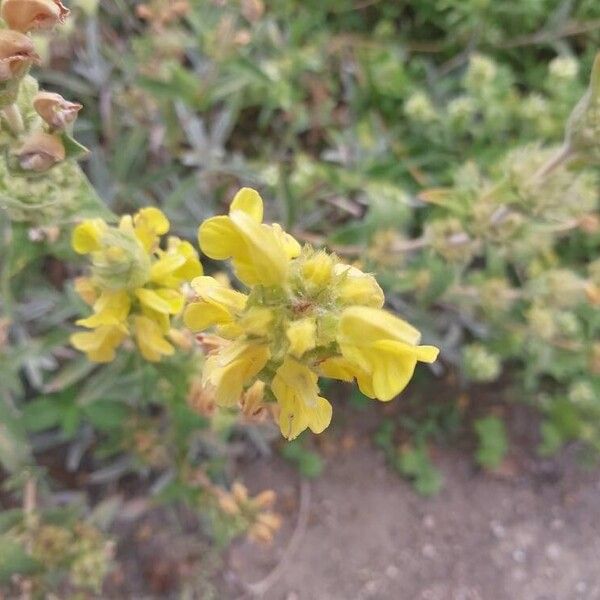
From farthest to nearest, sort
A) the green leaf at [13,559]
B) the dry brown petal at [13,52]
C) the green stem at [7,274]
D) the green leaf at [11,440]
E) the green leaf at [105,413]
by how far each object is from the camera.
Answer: the green leaf at [105,413]
the green leaf at [11,440]
the green leaf at [13,559]
the green stem at [7,274]
the dry brown petal at [13,52]

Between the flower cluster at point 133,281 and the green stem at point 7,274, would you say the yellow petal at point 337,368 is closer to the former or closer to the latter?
the flower cluster at point 133,281

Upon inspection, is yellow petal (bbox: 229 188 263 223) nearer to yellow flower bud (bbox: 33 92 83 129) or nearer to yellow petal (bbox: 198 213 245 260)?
yellow petal (bbox: 198 213 245 260)

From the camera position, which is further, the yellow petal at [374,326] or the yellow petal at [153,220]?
the yellow petal at [153,220]

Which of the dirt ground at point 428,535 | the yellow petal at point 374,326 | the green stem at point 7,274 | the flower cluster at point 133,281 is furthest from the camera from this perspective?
the dirt ground at point 428,535

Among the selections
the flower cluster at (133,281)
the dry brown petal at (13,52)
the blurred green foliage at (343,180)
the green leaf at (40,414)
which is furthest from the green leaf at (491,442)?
the dry brown petal at (13,52)

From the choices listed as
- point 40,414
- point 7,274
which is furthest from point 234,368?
point 40,414

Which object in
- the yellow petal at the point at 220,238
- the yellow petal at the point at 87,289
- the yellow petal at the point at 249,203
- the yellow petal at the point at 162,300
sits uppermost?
the yellow petal at the point at 249,203

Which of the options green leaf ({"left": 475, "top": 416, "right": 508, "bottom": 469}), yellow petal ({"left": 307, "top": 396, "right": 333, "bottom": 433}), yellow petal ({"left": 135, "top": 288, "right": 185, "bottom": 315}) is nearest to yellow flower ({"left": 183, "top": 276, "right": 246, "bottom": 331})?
yellow petal ({"left": 307, "top": 396, "right": 333, "bottom": 433})

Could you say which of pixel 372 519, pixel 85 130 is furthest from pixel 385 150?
pixel 372 519

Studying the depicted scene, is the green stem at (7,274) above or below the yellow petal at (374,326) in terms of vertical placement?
below
